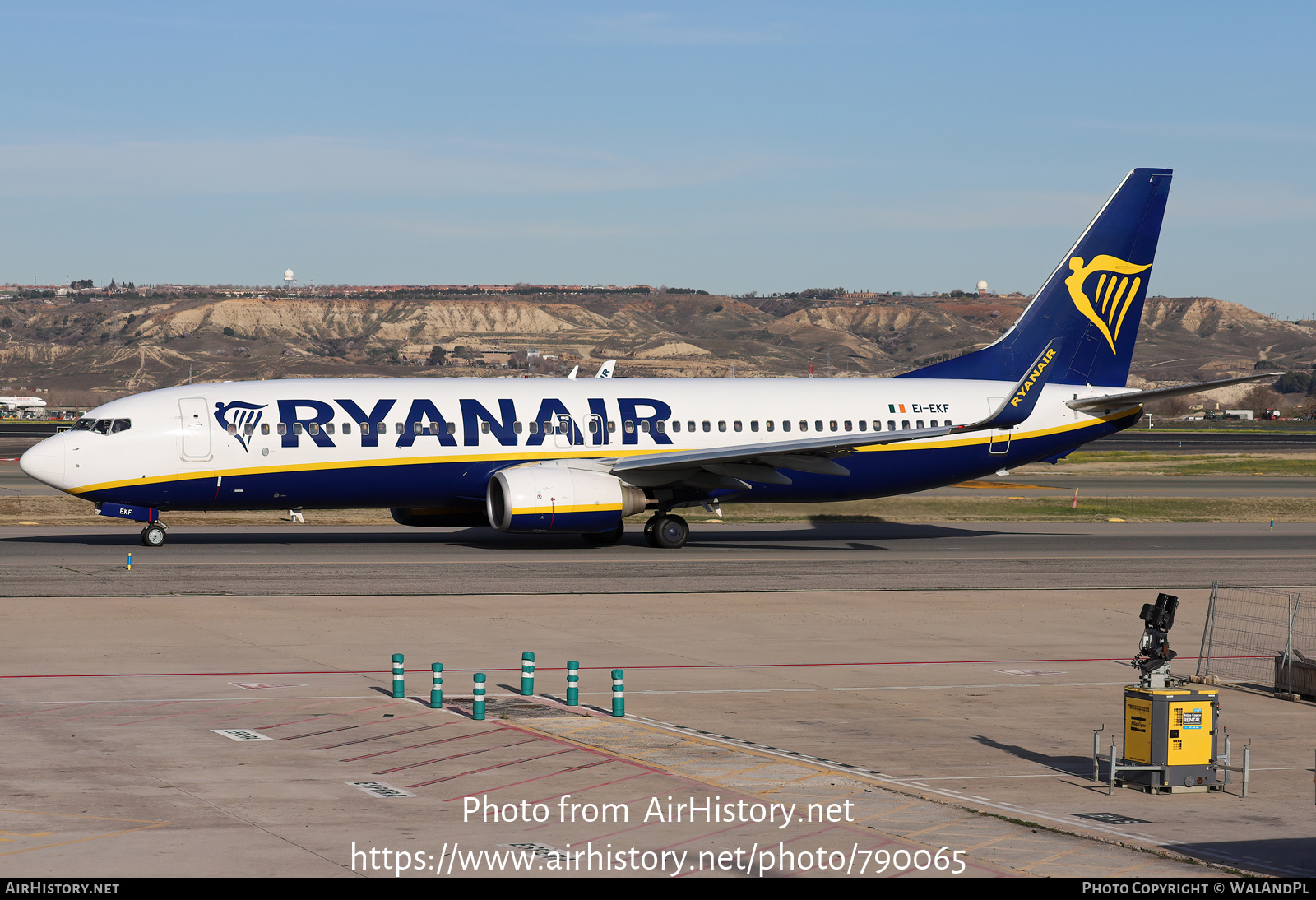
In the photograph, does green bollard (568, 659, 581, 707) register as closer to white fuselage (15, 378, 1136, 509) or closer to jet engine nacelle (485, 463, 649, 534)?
jet engine nacelle (485, 463, 649, 534)

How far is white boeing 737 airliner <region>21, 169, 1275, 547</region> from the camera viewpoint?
1580 inches

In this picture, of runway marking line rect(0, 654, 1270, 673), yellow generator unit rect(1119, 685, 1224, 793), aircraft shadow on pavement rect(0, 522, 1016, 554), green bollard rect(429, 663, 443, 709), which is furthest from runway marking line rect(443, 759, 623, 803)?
aircraft shadow on pavement rect(0, 522, 1016, 554)

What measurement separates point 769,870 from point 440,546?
3182 centimetres

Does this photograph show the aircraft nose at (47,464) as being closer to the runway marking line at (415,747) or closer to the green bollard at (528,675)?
the green bollard at (528,675)

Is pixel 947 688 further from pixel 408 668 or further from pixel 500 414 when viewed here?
pixel 500 414

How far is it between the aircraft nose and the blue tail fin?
26710 millimetres

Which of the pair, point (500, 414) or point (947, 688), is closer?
point (947, 688)

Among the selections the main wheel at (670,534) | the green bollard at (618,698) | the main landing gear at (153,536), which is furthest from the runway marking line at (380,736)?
the main landing gear at (153,536)

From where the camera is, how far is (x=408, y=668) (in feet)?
77.4

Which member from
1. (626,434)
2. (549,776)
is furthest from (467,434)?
(549,776)

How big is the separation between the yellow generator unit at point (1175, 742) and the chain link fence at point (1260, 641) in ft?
21.7

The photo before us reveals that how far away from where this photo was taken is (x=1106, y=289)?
4831 cm

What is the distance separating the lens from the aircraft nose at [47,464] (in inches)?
1538
